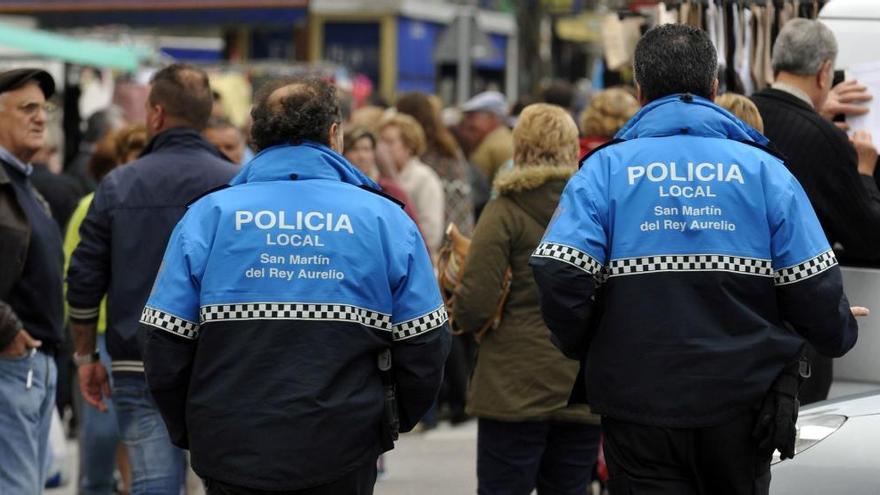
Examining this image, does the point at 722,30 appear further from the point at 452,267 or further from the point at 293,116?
the point at 293,116

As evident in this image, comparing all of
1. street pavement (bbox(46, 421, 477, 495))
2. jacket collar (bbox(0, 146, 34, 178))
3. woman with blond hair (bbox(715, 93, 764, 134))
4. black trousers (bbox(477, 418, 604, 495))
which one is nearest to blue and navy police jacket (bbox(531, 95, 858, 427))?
woman with blond hair (bbox(715, 93, 764, 134))

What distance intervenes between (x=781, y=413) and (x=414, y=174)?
6.73 metres

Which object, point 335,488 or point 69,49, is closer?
point 335,488

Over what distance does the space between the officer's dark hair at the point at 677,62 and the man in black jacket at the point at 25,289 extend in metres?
2.37

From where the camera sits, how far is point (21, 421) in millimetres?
6328

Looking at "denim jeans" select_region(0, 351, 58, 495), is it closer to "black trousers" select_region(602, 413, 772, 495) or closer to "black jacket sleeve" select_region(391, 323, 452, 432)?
"black jacket sleeve" select_region(391, 323, 452, 432)

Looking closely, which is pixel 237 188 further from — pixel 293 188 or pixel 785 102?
pixel 785 102

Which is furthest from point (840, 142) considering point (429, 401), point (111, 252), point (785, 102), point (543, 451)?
point (111, 252)

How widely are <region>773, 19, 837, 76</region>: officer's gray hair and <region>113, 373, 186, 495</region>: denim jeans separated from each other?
2840 mm

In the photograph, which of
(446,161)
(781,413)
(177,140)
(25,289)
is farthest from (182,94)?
(446,161)

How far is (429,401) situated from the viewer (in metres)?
5.02

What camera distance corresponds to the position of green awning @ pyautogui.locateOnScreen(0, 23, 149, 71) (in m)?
15.5

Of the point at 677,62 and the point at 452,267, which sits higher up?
the point at 677,62

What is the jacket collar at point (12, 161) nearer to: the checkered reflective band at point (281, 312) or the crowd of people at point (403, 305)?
the crowd of people at point (403, 305)
